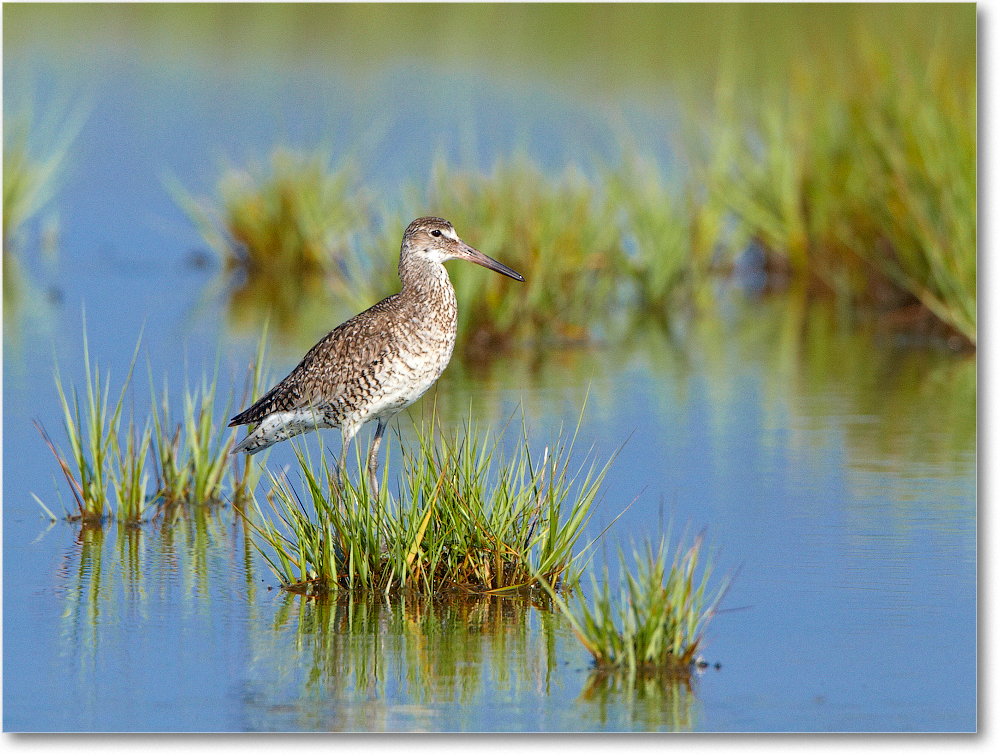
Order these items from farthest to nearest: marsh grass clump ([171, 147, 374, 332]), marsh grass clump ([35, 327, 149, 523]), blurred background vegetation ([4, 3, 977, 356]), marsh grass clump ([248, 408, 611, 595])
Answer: marsh grass clump ([171, 147, 374, 332])
blurred background vegetation ([4, 3, 977, 356])
marsh grass clump ([35, 327, 149, 523])
marsh grass clump ([248, 408, 611, 595])

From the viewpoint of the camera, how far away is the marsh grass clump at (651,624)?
229 inches

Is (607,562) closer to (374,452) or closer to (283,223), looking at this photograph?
(374,452)

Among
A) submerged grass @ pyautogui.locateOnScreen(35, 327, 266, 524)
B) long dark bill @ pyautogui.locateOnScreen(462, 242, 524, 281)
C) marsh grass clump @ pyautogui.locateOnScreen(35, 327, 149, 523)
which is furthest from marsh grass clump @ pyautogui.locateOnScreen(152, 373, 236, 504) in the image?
long dark bill @ pyautogui.locateOnScreen(462, 242, 524, 281)

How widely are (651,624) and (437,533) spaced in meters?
1.40

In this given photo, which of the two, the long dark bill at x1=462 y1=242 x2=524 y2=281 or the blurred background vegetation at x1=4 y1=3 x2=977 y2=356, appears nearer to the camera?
the long dark bill at x1=462 y1=242 x2=524 y2=281

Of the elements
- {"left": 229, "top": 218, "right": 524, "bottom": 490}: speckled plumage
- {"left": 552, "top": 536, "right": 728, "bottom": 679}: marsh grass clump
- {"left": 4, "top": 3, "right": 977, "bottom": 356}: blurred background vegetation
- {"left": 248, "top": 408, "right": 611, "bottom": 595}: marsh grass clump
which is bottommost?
{"left": 552, "top": 536, "right": 728, "bottom": 679}: marsh grass clump

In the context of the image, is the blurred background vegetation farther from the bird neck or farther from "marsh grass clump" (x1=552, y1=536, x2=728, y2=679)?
"marsh grass clump" (x1=552, y1=536, x2=728, y2=679)

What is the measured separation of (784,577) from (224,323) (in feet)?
26.7

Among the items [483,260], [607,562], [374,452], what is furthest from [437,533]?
[483,260]

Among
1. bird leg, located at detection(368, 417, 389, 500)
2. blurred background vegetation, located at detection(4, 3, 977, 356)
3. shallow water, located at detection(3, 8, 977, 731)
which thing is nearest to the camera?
shallow water, located at detection(3, 8, 977, 731)

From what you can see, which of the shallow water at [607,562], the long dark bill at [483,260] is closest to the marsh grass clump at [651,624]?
the shallow water at [607,562]

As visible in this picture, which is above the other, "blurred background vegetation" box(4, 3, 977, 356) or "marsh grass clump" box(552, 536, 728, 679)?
"blurred background vegetation" box(4, 3, 977, 356)

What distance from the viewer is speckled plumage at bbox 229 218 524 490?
761 cm

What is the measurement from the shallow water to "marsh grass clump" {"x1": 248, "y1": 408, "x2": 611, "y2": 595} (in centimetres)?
17
